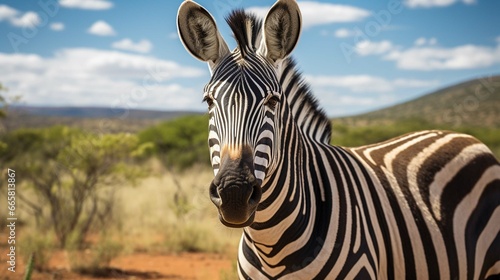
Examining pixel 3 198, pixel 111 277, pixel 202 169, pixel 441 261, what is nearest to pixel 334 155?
pixel 441 261

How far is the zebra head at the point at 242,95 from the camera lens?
2.19 meters

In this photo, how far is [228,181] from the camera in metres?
2.16

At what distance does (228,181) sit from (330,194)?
84 cm

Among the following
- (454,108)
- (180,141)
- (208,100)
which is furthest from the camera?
(454,108)

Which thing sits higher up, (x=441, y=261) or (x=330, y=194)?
(x=330, y=194)

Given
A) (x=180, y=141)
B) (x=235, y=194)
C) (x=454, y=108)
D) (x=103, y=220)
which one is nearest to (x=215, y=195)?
(x=235, y=194)

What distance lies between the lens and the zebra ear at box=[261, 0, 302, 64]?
2670 millimetres

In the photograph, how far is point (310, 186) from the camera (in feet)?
9.11

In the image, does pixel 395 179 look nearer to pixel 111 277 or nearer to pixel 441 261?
pixel 441 261

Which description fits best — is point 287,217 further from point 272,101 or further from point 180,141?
point 180,141

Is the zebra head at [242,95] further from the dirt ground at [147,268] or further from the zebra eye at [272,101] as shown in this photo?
the dirt ground at [147,268]

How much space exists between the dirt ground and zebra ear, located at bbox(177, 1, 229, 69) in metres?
5.13

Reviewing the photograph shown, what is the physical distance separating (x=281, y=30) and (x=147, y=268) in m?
6.96

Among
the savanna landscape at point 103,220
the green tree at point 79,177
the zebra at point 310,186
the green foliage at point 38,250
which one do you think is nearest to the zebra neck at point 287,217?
the zebra at point 310,186
